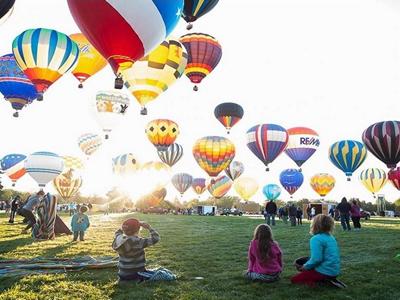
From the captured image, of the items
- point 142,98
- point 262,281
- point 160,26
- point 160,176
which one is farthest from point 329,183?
point 262,281

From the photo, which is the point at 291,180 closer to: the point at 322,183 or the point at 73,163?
the point at 322,183

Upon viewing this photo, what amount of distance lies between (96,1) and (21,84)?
47.1 ft

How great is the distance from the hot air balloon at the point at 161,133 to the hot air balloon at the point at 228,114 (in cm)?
424

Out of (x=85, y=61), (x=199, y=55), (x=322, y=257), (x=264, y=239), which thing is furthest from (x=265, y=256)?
(x=199, y=55)

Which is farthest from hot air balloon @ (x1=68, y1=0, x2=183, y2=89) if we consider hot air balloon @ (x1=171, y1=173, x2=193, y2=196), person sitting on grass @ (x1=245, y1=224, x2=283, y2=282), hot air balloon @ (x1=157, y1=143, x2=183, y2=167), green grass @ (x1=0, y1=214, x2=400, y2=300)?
hot air balloon @ (x1=171, y1=173, x2=193, y2=196)

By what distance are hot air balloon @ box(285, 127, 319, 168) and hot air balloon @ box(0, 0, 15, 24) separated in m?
28.5

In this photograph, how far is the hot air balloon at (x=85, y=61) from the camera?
73.3ft

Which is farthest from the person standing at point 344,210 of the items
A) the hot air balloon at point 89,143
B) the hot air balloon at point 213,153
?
the hot air balloon at point 89,143

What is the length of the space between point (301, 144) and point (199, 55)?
1463 centimetres

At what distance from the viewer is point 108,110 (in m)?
28.6

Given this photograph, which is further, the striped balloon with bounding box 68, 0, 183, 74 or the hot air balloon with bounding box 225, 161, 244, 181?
the hot air balloon with bounding box 225, 161, 244, 181

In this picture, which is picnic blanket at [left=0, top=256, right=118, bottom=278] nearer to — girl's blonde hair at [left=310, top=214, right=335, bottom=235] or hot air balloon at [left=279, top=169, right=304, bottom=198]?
girl's blonde hair at [left=310, top=214, right=335, bottom=235]

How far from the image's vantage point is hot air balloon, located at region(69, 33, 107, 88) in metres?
22.3

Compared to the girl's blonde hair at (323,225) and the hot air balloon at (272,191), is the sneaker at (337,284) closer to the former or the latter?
the girl's blonde hair at (323,225)
